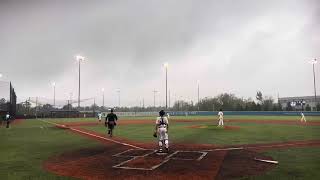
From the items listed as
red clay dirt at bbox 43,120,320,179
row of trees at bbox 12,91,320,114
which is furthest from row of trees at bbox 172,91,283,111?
red clay dirt at bbox 43,120,320,179

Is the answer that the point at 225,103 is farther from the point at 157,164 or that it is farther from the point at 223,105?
the point at 157,164

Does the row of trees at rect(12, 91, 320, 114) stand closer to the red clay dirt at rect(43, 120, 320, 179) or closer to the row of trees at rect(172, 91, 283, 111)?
the row of trees at rect(172, 91, 283, 111)

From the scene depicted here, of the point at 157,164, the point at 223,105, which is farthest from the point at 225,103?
the point at 157,164

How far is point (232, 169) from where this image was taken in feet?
38.1

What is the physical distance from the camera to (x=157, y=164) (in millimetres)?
12531

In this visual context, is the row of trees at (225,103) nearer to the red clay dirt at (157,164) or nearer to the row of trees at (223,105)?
the row of trees at (223,105)

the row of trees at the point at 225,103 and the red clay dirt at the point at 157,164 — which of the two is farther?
the row of trees at the point at 225,103

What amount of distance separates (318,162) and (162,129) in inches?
268

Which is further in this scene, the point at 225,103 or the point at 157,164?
the point at 225,103

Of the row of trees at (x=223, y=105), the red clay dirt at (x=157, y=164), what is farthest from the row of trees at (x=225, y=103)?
the red clay dirt at (x=157, y=164)

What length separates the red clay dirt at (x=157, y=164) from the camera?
10.8m

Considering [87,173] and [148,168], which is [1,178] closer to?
[87,173]

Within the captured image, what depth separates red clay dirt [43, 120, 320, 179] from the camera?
425 inches

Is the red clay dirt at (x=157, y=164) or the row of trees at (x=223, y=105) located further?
the row of trees at (x=223, y=105)
